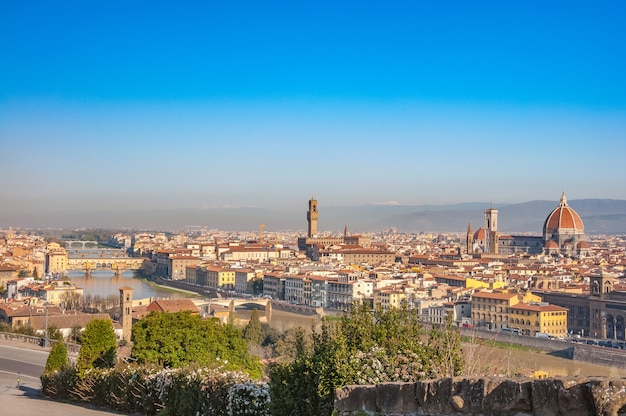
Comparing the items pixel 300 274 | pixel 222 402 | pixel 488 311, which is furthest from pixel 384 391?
pixel 300 274

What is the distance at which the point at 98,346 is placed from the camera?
32.1 feet

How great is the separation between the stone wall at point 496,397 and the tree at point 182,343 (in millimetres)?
6989

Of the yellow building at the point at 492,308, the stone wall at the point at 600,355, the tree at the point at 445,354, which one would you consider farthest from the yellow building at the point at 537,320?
the tree at the point at 445,354

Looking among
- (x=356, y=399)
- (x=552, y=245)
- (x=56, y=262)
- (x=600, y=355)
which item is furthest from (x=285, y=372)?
(x=552, y=245)

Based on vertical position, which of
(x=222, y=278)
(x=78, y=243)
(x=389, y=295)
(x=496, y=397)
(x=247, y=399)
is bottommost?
(x=222, y=278)

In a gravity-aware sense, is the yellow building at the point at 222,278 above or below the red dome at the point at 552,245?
below

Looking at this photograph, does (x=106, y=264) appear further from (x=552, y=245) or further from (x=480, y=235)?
(x=552, y=245)

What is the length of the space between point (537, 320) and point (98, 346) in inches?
1005

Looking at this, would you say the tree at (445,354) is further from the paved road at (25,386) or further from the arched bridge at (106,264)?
the arched bridge at (106,264)

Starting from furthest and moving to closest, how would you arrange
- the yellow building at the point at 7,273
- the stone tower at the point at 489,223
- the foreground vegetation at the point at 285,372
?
the stone tower at the point at 489,223, the yellow building at the point at 7,273, the foreground vegetation at the point at 285,372

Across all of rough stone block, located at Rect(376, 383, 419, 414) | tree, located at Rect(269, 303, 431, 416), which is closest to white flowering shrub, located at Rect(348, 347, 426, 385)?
tree, located at Rect(269, 303, 431, 416)

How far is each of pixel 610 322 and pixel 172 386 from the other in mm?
30261

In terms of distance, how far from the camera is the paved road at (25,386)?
7.71m

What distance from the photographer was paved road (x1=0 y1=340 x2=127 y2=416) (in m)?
7.71
